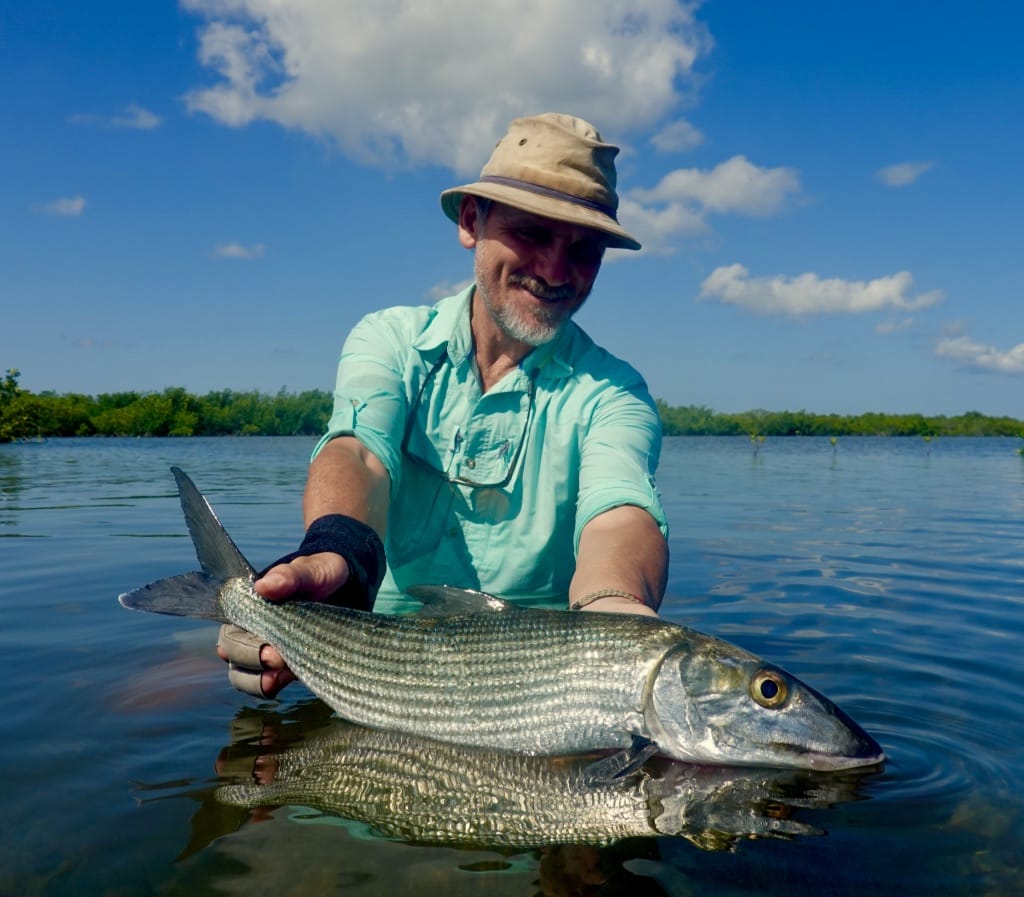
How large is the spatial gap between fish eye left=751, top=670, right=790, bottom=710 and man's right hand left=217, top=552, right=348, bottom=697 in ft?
5.87

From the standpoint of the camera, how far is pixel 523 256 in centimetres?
479

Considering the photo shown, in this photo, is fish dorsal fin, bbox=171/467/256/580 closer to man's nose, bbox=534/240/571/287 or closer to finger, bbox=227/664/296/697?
finger, bbox=227/664/296/697

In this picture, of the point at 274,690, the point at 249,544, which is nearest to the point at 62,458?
the point at 249,544

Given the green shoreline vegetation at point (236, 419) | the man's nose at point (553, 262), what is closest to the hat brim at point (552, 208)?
the man's nose at point (553, 262)

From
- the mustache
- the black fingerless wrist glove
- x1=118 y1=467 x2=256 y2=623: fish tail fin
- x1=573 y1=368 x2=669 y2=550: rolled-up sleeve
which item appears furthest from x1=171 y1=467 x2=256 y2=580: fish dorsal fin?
the mustache

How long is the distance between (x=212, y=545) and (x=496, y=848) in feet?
6.32

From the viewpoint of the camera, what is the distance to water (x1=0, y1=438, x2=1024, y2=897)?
100 inches

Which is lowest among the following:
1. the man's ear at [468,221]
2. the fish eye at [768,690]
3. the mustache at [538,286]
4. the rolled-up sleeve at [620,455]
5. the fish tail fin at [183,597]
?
the fish eye at [768,690]

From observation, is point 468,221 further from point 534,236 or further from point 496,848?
point 496,848

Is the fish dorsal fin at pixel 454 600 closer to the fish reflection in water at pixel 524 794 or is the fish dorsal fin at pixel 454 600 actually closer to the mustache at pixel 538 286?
the fish reflection in water at pixel 524 794

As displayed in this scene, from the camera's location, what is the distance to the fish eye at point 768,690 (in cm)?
308

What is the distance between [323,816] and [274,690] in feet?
3.25

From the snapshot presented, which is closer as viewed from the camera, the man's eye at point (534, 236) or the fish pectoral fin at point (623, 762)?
the fish pectoral fin at point (623, 762)

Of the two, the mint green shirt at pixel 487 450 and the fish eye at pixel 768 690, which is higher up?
the mint green shirt at pixel 487 450
